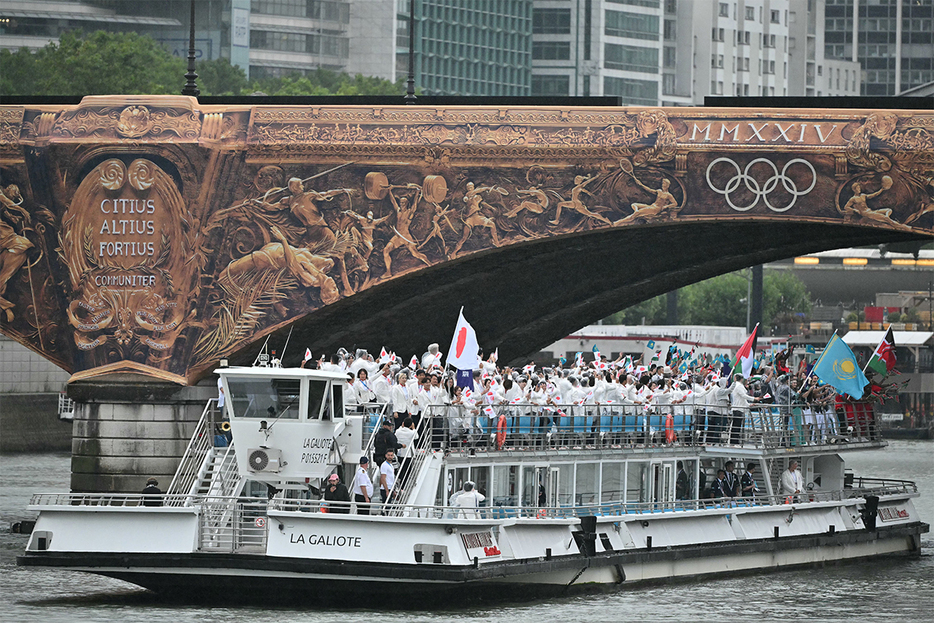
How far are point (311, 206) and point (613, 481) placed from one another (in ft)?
43.9

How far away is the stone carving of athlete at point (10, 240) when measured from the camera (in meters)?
47.2

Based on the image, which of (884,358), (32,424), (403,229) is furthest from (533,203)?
(32,424)

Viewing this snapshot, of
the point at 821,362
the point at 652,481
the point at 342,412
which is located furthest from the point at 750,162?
the point at 342,412

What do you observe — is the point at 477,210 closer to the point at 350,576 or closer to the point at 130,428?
the point at 130,428

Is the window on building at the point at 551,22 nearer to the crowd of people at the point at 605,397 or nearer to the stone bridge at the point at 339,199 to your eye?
the stone bridge at the point at 339,199

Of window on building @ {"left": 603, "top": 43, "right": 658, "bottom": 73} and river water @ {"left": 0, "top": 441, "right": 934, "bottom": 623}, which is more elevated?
window on building @ {"left": 603, "top": 43, "right": 658, "bottom": 73}

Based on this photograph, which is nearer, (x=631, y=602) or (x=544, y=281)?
(x=631, y=602)

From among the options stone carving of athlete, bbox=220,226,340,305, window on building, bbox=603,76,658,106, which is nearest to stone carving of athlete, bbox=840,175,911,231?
stone carving of athlete, bbox=220,226,340,305

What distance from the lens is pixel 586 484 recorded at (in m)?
35.7

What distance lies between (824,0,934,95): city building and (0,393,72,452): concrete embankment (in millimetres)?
113178

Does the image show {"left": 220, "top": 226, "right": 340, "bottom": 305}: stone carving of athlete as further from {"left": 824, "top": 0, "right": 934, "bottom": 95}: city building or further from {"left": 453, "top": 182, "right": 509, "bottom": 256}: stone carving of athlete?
{"left": 824, "top": 0, "right": 934, "bottom": 95}: city building

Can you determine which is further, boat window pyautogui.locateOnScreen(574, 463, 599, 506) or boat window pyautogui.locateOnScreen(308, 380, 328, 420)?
boat window pyautogui.locateOnScreen(574, 463, 599, 506)

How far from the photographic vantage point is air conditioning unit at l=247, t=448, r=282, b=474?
100ft

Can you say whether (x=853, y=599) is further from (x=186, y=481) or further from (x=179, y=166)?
(x=179, y=166)
